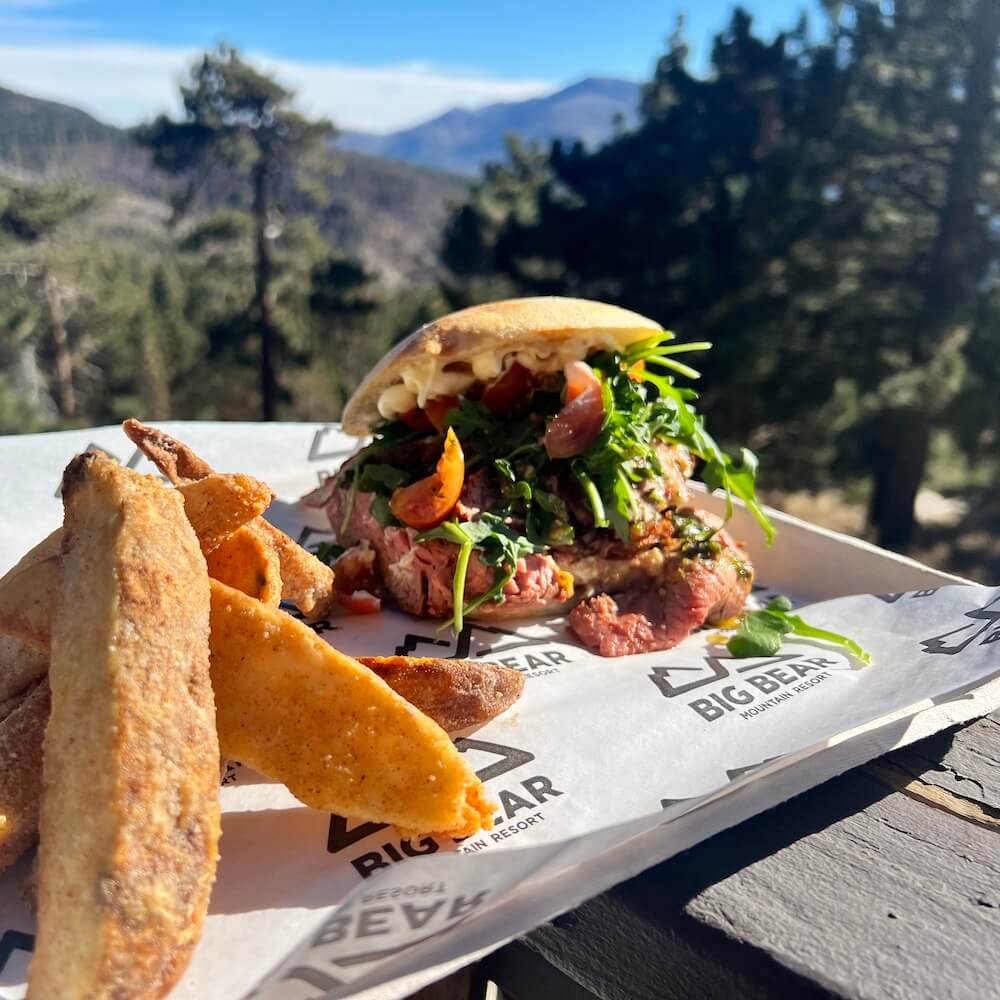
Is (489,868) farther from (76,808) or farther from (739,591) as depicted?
(739,591)

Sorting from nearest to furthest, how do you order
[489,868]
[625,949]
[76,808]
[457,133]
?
[76,808] → [489,868] → [625,949] → [457,133]

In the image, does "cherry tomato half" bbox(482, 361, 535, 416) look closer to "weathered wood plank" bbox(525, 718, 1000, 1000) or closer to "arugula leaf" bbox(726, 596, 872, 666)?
"arugula leaf" bbox(726, 596, 872, 666)

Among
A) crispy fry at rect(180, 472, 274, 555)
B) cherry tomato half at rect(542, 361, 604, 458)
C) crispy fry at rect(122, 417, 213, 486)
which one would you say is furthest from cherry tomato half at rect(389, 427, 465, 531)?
crispy fry at rect(180, 472, 274, 555)

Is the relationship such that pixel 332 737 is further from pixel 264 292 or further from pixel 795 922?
pixel 264 292

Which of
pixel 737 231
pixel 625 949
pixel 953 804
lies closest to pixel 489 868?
pixel 625 949

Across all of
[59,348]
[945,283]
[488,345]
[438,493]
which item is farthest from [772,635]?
[59,348]

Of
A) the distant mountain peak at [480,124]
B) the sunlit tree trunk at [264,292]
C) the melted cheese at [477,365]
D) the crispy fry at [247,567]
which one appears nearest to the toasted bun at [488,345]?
the melted cheese at [477,365]
